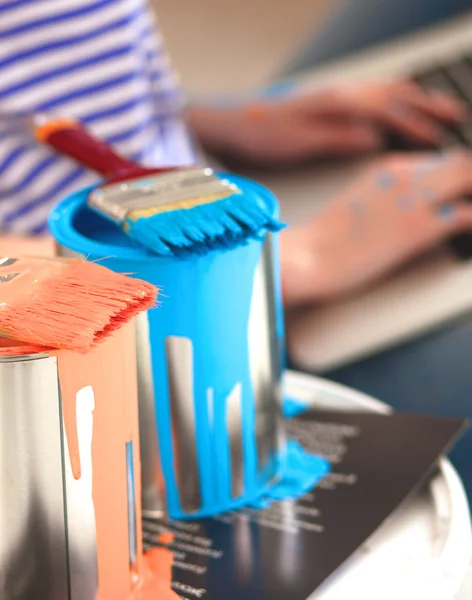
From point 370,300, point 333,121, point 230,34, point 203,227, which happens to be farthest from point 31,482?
point 230,34

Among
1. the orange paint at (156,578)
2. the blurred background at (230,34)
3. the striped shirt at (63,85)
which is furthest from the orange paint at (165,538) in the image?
the blurred background at (230,34)

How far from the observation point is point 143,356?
1.14 feet

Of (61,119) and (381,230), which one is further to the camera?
(381,230)

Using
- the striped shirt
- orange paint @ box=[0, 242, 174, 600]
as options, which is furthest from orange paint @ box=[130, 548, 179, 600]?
the striped shirt

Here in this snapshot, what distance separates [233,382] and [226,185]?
0.28ft

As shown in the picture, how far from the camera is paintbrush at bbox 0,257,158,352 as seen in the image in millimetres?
262

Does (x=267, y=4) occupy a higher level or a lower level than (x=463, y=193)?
higher

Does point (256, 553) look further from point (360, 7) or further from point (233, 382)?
point (360, 7)

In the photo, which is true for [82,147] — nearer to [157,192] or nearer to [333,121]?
[157,192]

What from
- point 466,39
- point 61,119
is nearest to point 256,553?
point 61,119

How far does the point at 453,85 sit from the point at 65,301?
66 cm

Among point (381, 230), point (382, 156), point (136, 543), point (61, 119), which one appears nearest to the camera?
point (136, 543)

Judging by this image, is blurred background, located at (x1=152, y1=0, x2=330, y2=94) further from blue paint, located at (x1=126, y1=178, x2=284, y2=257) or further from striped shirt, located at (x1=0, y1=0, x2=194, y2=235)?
blue paint, located at (x1=126, y1=178, x2=284, y2=257)

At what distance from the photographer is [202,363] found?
0.35m
